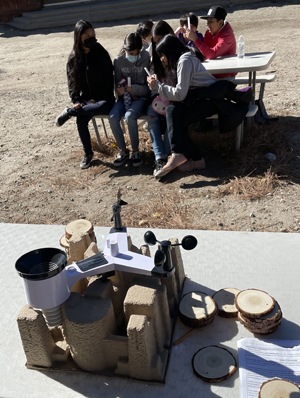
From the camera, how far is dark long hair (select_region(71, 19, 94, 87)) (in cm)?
407

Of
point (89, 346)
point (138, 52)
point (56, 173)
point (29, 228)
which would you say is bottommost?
point (56, 173)

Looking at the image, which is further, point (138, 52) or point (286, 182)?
point (138, 52)

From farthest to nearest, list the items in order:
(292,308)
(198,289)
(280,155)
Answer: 1. (280,155)
2. (198,289)
3. (292,308)

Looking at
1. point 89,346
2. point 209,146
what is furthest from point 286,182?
point 89,346

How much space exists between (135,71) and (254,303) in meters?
2.97

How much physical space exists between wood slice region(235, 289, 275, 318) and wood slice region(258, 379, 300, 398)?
0.32m

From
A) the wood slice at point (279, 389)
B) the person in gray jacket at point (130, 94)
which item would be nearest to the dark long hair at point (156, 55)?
the person in gray jacket at point (130, 94)

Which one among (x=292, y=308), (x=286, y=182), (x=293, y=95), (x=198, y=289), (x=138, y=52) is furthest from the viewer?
(x=293, y=95)

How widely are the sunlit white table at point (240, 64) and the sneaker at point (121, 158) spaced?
3.71ft

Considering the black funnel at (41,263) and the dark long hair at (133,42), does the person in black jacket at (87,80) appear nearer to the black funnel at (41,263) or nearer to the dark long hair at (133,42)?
the dark long hair at (133,42)

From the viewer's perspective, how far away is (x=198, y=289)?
2.14m

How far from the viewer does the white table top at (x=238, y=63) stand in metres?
3.89

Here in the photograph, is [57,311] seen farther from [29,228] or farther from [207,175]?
[207,175]

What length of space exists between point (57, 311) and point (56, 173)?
279 centimetres
